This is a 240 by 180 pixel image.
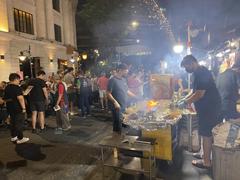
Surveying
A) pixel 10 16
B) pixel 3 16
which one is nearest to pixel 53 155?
A: pixel 3 16

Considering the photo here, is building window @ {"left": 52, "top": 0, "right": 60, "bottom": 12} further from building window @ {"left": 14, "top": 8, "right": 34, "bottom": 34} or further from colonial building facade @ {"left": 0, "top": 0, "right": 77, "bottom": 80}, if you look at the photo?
building window @ {"left": 14, "top": 8, "right": 34, "bottom": 34}

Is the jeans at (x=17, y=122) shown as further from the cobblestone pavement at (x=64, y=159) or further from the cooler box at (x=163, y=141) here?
the cooler box at (x=163, y=141)

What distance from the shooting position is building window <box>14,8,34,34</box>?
61.6ft

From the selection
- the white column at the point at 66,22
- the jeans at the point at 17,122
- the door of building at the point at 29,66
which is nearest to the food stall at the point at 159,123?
the jeans at the point at 17,122

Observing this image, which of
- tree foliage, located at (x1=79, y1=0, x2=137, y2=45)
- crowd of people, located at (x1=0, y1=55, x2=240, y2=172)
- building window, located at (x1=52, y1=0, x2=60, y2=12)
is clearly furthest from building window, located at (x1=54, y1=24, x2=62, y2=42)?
crowd of people, located at (x1=0, y1=55, x2=240, y2=172)

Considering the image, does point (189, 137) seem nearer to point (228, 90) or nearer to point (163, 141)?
point (163, 141)

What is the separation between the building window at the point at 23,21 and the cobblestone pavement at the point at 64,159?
12.7 metres

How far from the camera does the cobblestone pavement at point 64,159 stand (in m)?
4.83

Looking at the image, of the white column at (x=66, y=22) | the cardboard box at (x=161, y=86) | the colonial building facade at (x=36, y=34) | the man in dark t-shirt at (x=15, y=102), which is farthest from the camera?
the white column at (x=66, y=22)

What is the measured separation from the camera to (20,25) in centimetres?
1928

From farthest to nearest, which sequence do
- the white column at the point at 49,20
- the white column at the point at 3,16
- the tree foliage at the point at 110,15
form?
the white column at the point at 49,20 → the tree foliage at the point at 110,15 → the white column at the point at 3,16

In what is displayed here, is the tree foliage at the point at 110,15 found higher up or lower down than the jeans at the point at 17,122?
higher up

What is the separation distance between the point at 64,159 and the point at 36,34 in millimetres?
18541

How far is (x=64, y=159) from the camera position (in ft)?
19.1
